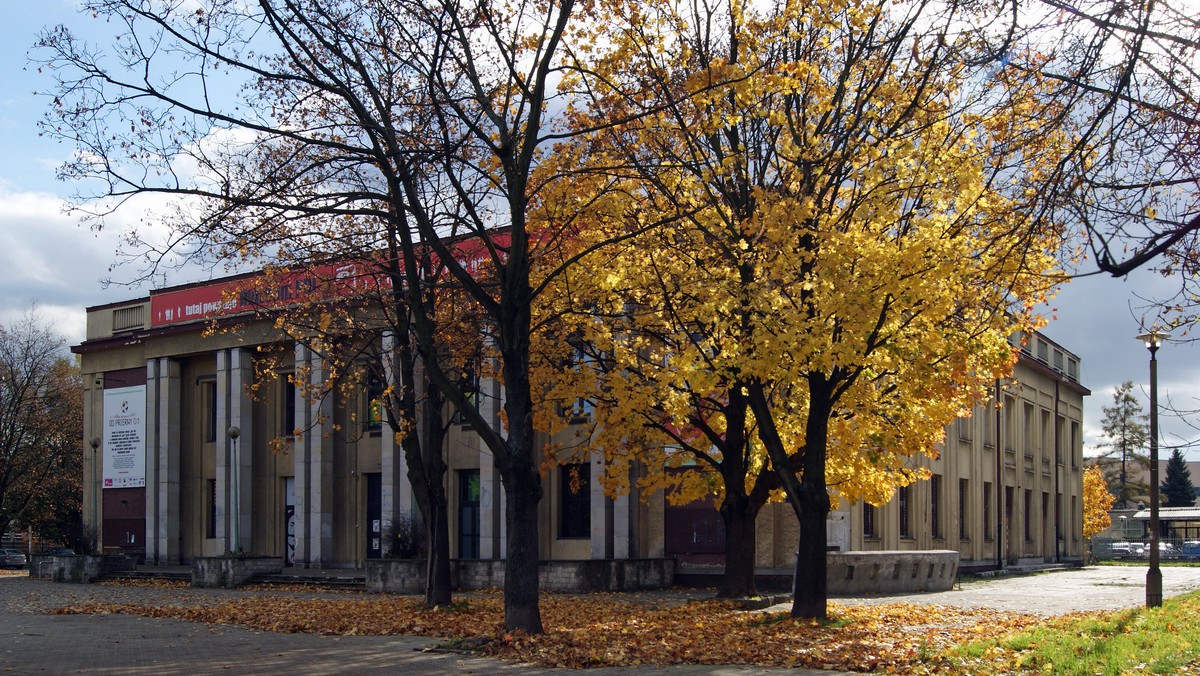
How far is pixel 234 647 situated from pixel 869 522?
21.1 meters

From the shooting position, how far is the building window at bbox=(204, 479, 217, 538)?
44.0 metres

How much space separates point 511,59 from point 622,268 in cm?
430

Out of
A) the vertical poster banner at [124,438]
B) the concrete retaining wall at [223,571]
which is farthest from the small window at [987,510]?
the vertical poster banner at [124,438]

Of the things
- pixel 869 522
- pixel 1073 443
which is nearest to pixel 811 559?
pixel 869 522

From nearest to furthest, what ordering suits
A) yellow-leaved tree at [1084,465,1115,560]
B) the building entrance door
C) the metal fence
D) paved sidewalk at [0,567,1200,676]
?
paved sidewalk at [0,567,1200,676] < the building entrance door < the metal fence < yellow-leaved tree at [1084,465,1115,560]

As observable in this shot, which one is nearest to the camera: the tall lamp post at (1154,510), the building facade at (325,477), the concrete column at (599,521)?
the tall lamp post at (1154,510)

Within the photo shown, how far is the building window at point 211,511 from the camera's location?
43969 millimetres

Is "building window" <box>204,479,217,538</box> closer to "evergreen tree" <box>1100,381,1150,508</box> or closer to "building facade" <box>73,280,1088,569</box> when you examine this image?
"building facade" <box>73,280,1088,569</box>

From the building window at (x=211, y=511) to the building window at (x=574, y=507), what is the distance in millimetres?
16380

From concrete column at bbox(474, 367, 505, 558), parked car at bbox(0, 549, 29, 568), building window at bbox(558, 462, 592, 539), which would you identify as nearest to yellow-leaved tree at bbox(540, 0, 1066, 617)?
building window at bbox(558, 462, 592, 539)

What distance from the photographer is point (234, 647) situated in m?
15.3

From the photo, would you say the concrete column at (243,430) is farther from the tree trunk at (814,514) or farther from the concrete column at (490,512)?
the tree trunk at (814,514)

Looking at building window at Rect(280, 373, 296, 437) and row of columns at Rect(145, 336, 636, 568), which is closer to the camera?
row of columns at Rect(145, 336, 636, 568)

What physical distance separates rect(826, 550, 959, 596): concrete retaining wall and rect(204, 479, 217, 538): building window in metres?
27.9
